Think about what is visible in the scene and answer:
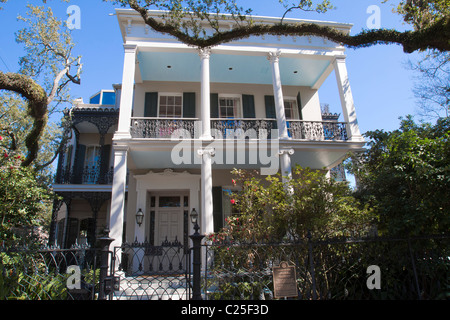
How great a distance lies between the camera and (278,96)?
9.23 metres

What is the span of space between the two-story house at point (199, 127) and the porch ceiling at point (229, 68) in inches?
1.5

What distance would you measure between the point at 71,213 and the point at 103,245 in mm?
9948

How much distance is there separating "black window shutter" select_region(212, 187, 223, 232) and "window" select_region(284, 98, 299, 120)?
167 inches

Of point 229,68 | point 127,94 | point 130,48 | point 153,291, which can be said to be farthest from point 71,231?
point 229,68

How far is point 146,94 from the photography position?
1097 cm

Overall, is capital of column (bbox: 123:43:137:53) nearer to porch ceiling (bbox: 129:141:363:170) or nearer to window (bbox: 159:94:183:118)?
window (bbox: 159:94:183:118)

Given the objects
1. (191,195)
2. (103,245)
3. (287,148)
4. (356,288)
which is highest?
(287,148)

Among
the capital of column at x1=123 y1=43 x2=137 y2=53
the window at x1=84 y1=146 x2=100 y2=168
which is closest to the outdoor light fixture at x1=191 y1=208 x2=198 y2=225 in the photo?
the capital of column at x1=123 y1=43 x2=137 y2=53

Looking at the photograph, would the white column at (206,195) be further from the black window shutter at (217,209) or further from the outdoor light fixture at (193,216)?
the black window shutter at (217,209)

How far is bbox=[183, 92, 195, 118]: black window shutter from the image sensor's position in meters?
10.7

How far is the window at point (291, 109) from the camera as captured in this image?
11.6 meters
